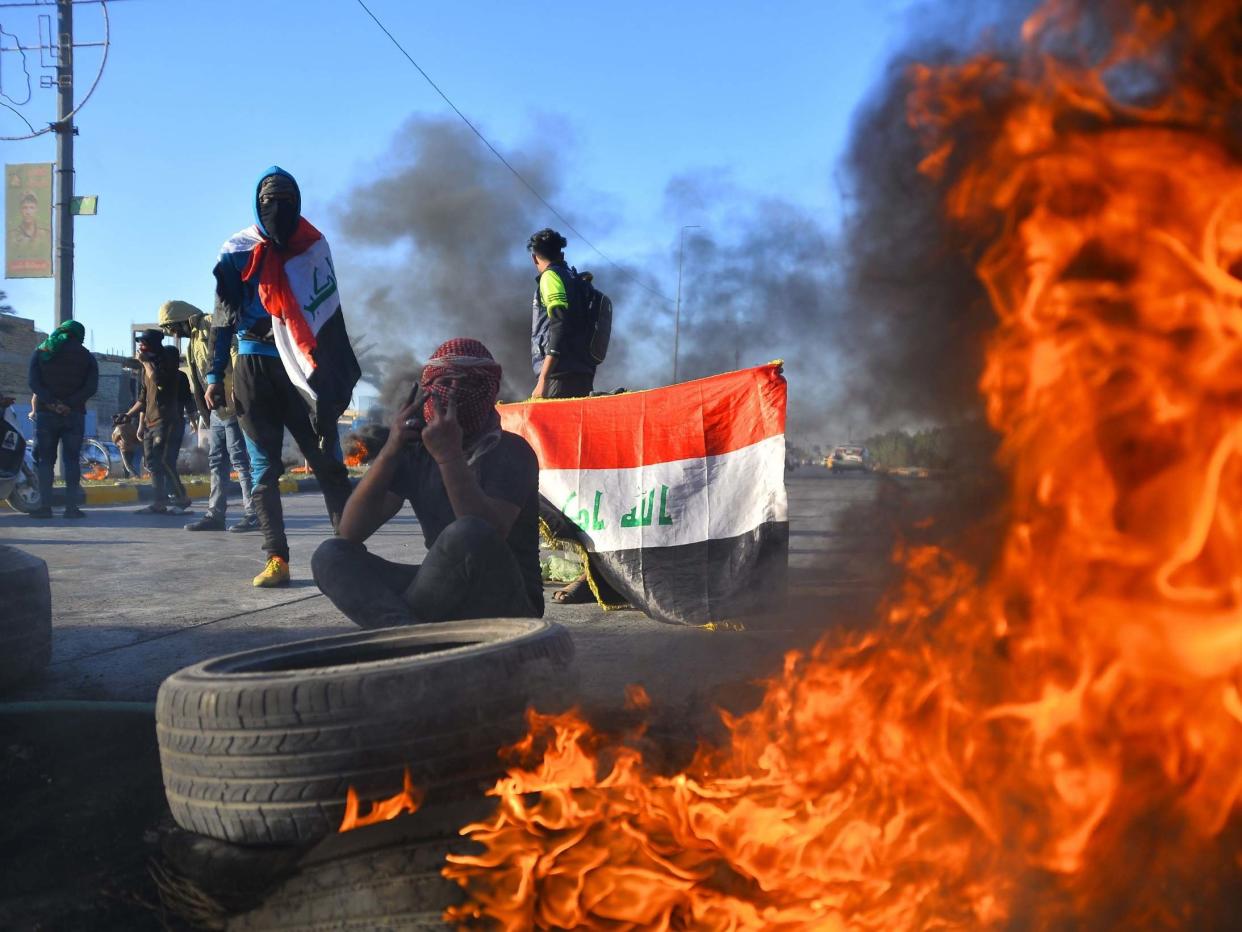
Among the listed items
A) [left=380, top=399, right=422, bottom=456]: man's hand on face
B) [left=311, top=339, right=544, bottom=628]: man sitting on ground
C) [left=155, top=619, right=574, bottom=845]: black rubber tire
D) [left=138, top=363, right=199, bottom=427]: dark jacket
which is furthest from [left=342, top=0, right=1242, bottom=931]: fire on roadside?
[left=138, top=363, right=199, bottom=427]: dark jacket

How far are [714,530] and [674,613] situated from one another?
46 cm

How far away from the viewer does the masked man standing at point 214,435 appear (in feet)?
26.0

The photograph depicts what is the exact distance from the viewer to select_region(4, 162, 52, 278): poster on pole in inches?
567

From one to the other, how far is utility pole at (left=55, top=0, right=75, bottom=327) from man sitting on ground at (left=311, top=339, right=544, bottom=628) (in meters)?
12.5

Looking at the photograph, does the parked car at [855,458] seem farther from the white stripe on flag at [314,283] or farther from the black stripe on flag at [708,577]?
the white stripe on flag at [314,283]

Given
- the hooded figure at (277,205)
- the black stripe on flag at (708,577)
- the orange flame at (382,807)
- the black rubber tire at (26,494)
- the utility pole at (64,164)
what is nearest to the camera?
the orange flame at (382,807)

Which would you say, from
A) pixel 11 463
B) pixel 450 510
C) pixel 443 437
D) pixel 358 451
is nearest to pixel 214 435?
pixel 11 463

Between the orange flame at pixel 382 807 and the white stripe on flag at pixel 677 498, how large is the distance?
9.62 feet

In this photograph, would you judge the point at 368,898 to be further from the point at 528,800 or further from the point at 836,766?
the point at 836,766

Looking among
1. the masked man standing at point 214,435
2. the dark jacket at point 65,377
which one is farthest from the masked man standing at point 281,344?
the dark jacket at point 65,377

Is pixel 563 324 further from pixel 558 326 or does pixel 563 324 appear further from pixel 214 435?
pixel 214 435

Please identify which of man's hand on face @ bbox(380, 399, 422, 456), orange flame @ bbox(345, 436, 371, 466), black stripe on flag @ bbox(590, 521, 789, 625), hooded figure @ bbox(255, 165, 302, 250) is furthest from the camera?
hooded figure @ bbox(255, 165, 302, 250)

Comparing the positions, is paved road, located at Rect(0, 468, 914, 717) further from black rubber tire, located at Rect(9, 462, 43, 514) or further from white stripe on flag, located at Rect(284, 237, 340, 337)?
black rubber tire, located at Rect(9, 462, 43, 514)

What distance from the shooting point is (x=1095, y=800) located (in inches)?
77.2
